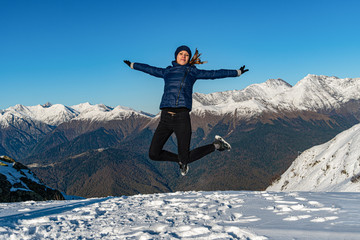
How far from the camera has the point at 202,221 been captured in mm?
6879

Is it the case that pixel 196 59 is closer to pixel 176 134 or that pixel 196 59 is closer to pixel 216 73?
pixel 216 73

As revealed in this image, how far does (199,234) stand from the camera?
589 centimetres

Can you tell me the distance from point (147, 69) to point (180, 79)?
61.6 inches

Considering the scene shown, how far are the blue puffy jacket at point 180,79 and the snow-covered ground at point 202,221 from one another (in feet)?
10.3

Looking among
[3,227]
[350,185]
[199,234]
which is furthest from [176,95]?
[350,185]

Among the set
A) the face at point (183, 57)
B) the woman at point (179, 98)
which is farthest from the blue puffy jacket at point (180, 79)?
the face at point (183, 57)

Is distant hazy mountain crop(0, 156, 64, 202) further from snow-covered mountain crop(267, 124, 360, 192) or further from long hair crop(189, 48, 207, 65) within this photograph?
snow-covered mountain crop(267, 124, 360, 192)

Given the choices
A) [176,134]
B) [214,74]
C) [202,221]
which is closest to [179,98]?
[176,134]

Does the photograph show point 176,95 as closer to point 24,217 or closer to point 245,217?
point 245,217

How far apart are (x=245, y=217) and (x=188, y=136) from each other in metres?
3.60

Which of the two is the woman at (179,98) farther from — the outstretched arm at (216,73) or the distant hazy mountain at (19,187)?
the distant hazy mountain at (19,187)

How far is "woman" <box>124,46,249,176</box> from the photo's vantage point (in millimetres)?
9750

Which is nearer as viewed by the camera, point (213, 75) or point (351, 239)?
point (351, 239)

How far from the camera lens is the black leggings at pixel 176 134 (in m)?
9.83
